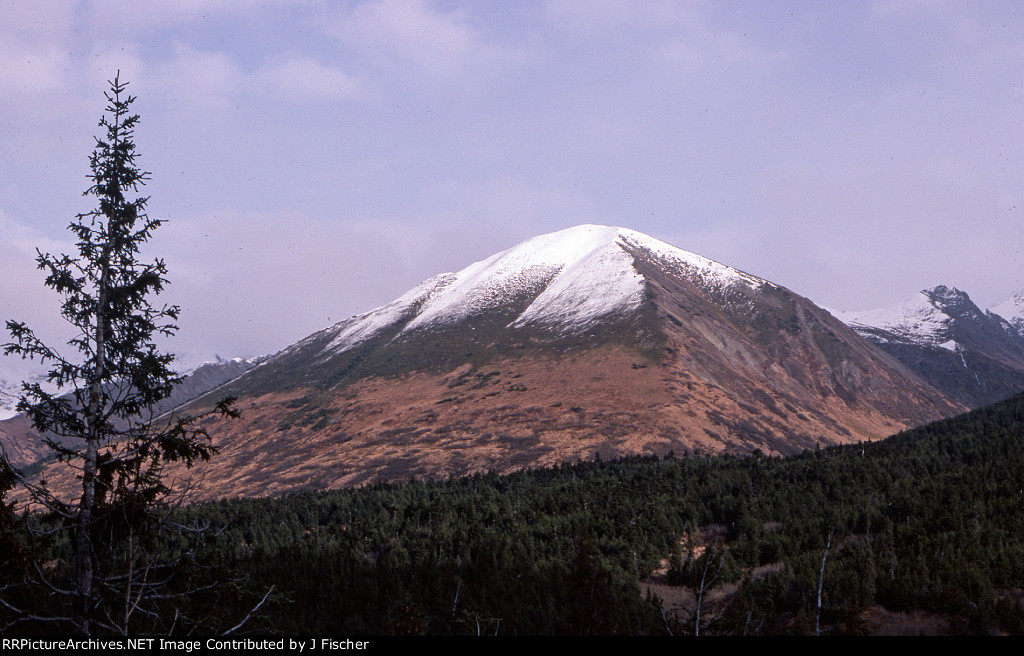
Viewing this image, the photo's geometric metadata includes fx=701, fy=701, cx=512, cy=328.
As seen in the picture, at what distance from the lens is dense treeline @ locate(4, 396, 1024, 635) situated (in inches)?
1836

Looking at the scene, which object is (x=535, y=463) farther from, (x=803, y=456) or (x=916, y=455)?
(x=916, y=455)

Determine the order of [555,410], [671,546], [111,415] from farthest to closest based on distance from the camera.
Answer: [555,410] → [671,546] → [111,415]

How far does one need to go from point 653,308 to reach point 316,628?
154959mm

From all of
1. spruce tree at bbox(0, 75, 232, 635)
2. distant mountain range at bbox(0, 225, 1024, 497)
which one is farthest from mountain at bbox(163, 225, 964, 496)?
spruce tree at bbox(0, 75, 232, 635)

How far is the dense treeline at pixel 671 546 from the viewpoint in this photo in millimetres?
46625

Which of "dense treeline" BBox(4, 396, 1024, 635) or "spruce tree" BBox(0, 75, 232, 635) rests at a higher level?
"spruce tree" BBox(0, 75, 232, 635)

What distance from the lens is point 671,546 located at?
231 feet

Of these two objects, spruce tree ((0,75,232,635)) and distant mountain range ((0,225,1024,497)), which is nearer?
spruce tree ((0,75,232,635))

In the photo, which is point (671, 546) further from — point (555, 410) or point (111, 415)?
point (555, 410)

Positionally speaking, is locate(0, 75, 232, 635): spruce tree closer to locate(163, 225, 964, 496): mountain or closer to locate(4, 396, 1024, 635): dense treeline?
locate(4, 396, 1024, 635): dense treeline

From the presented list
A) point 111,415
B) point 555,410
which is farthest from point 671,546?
point 555,410

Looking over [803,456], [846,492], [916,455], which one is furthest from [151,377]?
[803,456]

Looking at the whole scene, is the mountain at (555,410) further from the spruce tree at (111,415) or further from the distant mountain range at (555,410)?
the spruce tree at (111,415)

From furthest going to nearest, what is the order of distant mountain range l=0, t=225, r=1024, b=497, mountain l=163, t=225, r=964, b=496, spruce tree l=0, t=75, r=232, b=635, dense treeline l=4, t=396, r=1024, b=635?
1. mountain l=163, t=225, r=964, b=496
2. distant mountain range l=0, t=225, r=1024, b=497
3. dense treeline l=4, t=396, r=1024, b=635
4. spruce tree l=0, t=75, r=232, b=635
